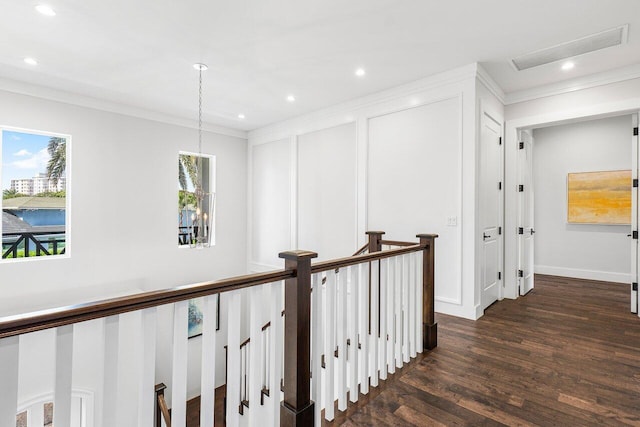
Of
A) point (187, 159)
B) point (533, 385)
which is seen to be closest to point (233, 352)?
point (533, 385)

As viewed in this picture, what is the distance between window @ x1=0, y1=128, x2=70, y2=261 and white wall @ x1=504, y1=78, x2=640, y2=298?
6077 millimetres

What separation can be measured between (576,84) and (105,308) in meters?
4.99

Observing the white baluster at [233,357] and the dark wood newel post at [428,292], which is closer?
the white baluster at [233,357]

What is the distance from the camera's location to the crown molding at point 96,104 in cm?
405

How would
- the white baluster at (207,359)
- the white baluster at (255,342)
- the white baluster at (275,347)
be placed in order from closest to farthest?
1. the white baluster at (207,359)
2. the white baluster at (255,342)
3. the white baluster at (275,347)

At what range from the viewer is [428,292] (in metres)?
2.80

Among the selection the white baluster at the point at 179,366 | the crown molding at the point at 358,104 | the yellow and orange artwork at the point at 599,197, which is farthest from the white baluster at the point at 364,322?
the yellow and orange artwork at the point at 599,197

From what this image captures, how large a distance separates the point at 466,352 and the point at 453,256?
4.03ft

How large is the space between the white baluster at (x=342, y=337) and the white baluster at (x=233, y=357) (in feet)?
2.38

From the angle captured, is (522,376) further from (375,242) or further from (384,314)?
(375,242)

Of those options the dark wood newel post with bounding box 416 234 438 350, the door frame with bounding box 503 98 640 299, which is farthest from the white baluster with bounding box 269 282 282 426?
the door frame with bounding box 503 98 640 299

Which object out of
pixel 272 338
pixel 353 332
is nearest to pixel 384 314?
pixel 353 332

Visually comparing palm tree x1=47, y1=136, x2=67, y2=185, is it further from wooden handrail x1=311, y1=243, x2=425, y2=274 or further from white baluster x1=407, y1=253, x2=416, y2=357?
white baluster x1=407, y1=253, x2=416, y2=357

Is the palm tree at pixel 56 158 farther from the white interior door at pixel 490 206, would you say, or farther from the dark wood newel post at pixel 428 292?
the white interior door at pixel 490 206
